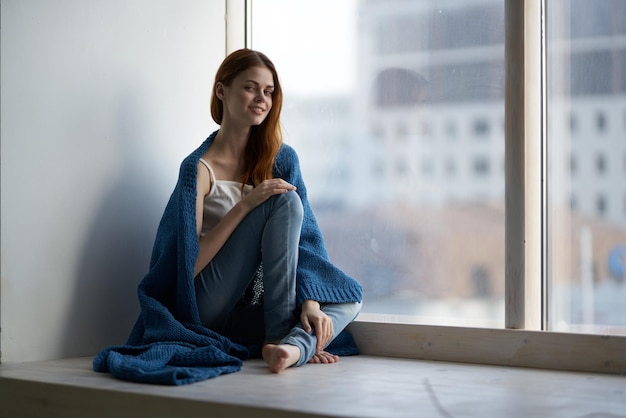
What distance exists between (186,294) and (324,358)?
1.13 ft

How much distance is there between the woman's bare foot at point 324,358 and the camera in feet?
6.11

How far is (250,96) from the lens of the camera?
2002 millimetres

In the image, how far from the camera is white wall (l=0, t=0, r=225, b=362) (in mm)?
1772

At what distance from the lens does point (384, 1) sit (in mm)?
2135

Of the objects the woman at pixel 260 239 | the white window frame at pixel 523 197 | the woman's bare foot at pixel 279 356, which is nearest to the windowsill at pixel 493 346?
the white window frame at pixel 523 197

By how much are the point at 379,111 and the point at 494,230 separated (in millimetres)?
441

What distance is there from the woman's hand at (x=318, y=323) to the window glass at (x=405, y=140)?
1.05 ft

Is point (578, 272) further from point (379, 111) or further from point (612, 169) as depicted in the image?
point (379, 111)

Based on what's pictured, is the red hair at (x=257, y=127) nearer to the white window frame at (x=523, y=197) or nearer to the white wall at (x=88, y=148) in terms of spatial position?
the white wall at (x=88, y=148)

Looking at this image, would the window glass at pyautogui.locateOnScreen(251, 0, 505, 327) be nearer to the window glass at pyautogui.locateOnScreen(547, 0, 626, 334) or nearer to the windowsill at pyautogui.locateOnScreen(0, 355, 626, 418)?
the window glass at pyautogui.locateOnScreen(547, 0, 626, 334)

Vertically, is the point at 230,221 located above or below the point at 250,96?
below

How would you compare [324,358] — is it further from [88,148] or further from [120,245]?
[88,148]

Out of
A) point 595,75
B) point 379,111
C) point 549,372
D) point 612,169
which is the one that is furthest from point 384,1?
point 549,372

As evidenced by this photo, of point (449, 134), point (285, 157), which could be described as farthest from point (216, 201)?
point (449, 134)
